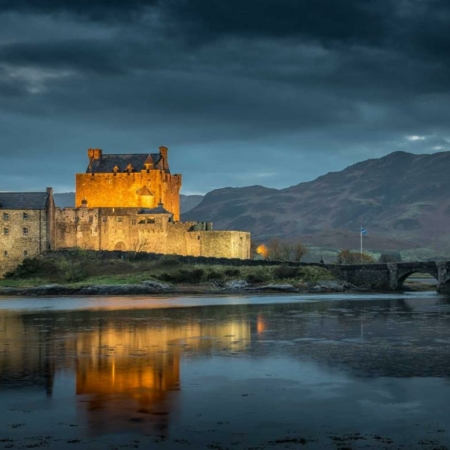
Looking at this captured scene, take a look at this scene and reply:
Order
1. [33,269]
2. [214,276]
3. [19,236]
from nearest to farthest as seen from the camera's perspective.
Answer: [33,269], [214,276], [19,236]

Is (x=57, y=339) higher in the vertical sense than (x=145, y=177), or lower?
lower

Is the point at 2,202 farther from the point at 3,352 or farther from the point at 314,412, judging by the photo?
the point at 314,412

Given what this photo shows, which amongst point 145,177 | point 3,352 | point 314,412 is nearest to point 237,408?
point 314,412

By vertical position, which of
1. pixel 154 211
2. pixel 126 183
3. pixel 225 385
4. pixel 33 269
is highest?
pixel 126 183

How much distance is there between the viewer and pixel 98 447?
15164 mm

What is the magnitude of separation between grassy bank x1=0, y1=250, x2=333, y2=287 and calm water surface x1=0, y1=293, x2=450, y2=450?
40787 mm

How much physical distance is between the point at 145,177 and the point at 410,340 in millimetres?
75457

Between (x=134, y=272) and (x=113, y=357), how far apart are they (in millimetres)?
56964

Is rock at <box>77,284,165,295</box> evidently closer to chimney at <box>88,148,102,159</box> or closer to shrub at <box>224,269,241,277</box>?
shrub at <box>224,269,241,277</box>

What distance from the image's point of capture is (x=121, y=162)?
108m

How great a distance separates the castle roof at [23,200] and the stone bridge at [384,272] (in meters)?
31.6

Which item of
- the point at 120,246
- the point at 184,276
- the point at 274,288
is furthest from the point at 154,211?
the point at 274,288

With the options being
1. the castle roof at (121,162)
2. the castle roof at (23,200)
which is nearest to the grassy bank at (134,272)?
the castle roof at (23,200)

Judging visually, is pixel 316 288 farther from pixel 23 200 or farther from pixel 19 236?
pixel 23 200
